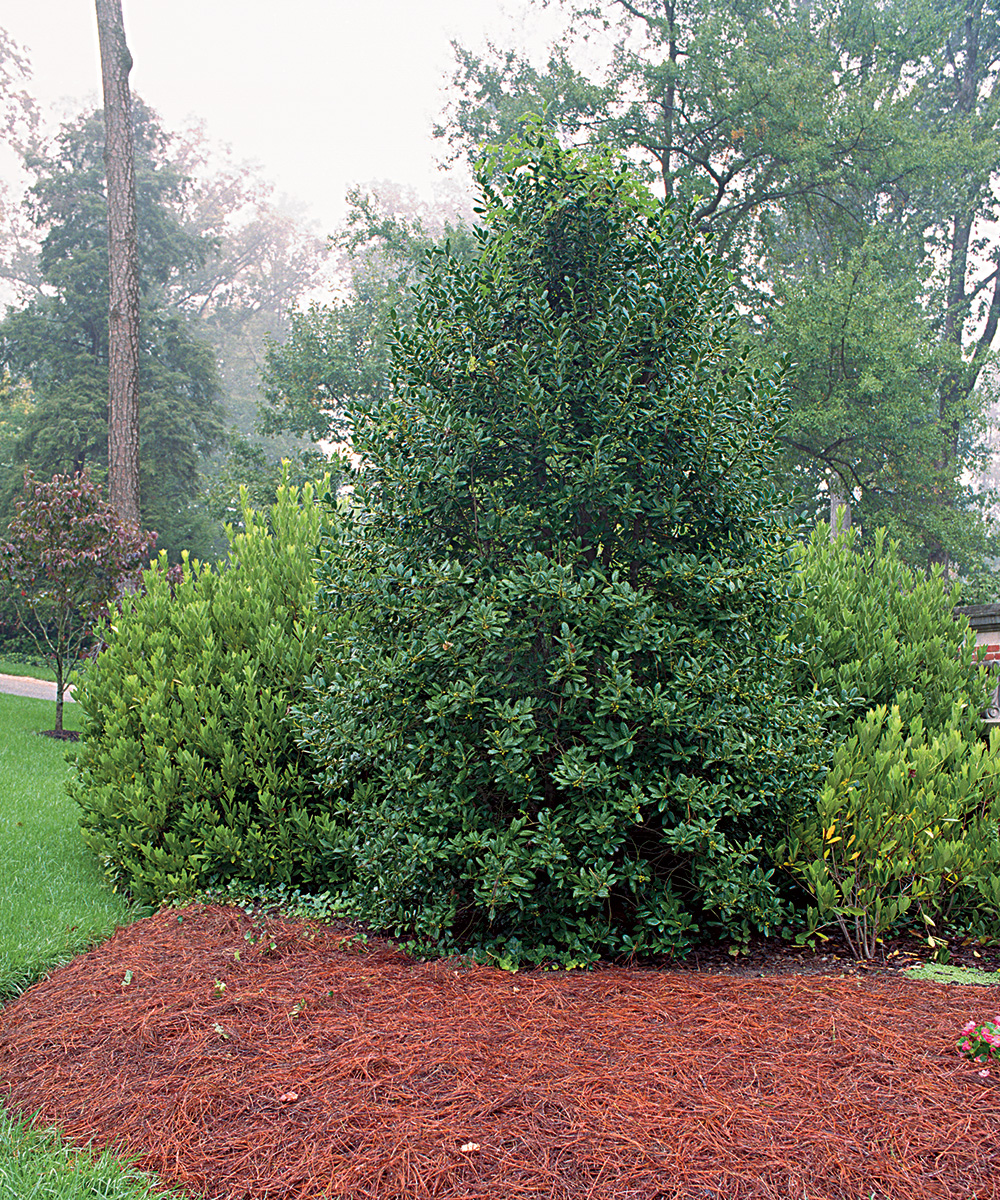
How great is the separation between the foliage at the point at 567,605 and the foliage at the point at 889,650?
0.98 meters

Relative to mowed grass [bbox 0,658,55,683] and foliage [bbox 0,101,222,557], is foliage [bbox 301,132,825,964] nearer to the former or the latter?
mowed grass [bbox 0,658,55,683]

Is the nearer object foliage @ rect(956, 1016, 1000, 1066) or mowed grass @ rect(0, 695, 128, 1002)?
foliage @ rect(956, 1016, 1000, 1066)

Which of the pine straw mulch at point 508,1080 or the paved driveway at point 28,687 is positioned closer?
the pine straw mulch at point 508,1080

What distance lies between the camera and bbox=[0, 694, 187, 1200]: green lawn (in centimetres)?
231

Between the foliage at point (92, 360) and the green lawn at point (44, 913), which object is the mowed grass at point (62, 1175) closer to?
the green lawn at point (44, 913)

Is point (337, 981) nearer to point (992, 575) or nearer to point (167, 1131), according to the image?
point (167, 1131)

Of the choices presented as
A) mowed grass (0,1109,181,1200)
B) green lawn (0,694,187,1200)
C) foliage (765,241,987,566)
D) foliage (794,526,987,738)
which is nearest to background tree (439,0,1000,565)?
foliage (765,241,987,566)

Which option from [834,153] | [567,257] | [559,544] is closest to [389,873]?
[559,544]

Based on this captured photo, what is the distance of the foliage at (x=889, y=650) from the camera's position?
16.6 feet

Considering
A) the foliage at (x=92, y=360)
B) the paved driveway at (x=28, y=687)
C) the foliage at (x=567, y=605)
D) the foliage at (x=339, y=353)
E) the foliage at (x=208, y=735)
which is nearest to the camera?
the foliage at (x=567, y=605)

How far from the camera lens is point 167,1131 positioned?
8.13 ft

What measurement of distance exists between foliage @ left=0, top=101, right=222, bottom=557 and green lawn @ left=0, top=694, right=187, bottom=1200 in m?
15.8

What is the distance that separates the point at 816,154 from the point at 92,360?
807 inches

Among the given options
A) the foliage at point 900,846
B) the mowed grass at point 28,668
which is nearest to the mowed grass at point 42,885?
the foliage at point 900,846
